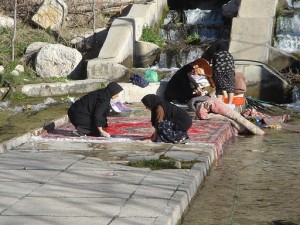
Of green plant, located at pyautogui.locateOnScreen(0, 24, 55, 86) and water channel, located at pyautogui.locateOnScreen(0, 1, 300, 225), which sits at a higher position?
water channel, located at pyautogui.locateOnScreen(0, 1, 300, 225)

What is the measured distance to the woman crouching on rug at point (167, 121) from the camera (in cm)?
1060

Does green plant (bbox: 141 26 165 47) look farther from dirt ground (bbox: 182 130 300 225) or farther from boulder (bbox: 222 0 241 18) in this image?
dirt ground (bbox: 182 130 300 225)

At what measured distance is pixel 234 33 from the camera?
18469 mm

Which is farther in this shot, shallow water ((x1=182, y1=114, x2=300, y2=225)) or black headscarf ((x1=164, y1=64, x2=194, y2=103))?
black headscarf ((x1=164, y1=64, x2=194, y2=103))

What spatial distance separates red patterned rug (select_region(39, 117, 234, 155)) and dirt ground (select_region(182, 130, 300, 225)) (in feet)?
1.01

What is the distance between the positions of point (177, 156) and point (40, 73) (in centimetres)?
948

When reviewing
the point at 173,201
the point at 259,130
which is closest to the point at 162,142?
the point at 259,130

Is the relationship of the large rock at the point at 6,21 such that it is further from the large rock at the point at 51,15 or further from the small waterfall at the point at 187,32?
the small waterfall at the point at 187,32

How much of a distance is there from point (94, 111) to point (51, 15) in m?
10.6

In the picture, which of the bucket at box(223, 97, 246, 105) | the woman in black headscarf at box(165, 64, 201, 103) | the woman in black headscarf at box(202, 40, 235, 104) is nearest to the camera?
the woman in black headscarf at box(202, 40, 235, 104)

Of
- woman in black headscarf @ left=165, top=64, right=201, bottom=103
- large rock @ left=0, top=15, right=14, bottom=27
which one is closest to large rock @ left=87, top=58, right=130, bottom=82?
woman in black headscarf @ left=165, top=64, right=201, bottom=103

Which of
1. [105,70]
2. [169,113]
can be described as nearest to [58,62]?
[105,70]

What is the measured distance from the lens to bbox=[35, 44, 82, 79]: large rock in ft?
60.3

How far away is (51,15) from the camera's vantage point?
2123cm
